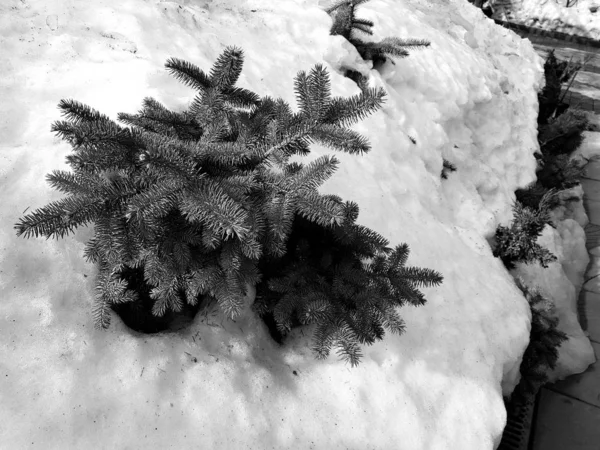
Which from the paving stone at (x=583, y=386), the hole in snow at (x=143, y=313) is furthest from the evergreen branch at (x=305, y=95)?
the paving stone at (x=583, y=386)

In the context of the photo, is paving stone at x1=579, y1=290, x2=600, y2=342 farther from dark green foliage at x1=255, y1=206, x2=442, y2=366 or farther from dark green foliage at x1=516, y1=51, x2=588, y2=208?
dark green foliage at x1=255, y1=206, x2=442, y2=366

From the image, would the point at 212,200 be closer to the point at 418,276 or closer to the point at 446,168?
the point at 418,276

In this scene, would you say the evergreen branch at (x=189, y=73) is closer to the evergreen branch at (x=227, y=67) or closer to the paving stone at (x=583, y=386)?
the evergreen branch at (x=227, y=67)

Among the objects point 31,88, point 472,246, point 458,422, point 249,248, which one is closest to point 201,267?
point 249,248

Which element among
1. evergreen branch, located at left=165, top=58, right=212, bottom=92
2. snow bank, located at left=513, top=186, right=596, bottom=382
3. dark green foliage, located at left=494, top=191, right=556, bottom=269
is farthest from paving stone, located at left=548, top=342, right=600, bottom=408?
evergreen branch, located at left=165, top=58, right=212, bottom=92

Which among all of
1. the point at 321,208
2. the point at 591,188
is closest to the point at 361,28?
the point at 321,208

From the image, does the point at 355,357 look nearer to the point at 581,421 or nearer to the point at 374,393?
the point at 374,393
